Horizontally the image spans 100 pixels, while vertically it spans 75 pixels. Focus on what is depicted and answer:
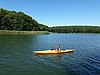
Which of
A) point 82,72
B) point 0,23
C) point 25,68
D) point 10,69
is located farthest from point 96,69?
point 0,23

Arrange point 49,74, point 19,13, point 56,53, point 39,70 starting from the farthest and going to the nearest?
point 19,13
point 56,53
point 39,70
point 49,74

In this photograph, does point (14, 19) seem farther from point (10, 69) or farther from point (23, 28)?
point (10, 69)

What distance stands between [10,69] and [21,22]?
129m

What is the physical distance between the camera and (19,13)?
16238 cm

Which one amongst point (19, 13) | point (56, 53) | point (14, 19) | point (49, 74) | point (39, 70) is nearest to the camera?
point (49, 74)

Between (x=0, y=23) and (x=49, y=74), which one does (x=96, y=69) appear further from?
(x=0, y=23)

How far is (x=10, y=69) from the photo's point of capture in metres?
25.0

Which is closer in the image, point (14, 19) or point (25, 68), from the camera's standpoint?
point (25, 68)

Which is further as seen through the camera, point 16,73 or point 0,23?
point 0,23

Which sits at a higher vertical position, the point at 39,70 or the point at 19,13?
the point at 19,13

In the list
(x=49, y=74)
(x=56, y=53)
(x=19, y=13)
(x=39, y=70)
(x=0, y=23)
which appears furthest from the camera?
(x=19, y=13)

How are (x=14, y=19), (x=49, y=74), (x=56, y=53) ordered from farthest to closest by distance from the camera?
(x=14, y=19), (x=56, y=53), (x=49, y=74)

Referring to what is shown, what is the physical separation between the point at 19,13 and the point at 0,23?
89.7 feet

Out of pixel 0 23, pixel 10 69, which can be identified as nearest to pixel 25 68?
pixel 10 69
